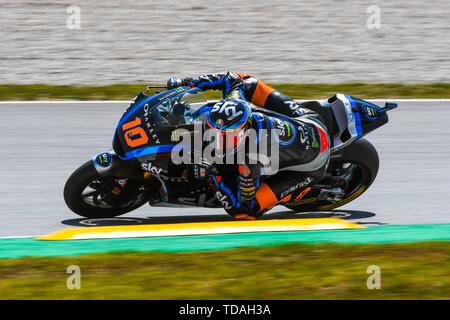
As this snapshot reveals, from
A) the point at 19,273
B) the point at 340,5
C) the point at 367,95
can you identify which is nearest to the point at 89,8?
the point at 340,5

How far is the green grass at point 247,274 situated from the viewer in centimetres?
598

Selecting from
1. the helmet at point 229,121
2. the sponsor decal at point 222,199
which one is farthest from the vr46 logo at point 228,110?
the sponsor decal at point 222,199

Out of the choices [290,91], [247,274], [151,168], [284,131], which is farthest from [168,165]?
[290,91]

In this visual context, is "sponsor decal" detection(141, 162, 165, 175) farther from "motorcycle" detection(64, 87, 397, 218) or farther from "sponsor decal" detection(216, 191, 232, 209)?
"sponsor decal" detection(216, 191, 232, 209)

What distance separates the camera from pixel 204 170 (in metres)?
7.28

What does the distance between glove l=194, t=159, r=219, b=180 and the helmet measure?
0.28m

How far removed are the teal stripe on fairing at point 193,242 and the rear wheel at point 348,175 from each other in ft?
2.05

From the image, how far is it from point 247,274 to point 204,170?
119 centimetres

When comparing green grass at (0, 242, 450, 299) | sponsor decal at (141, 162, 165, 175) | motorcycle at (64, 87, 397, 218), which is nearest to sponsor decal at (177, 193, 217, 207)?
motorcycle at (64, 87, 397, 218)

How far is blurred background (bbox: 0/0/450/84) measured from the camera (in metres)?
12.9

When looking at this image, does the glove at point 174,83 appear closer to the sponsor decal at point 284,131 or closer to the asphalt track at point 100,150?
the sponsor decal at point 284,131

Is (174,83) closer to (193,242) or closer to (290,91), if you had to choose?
(193,242)
